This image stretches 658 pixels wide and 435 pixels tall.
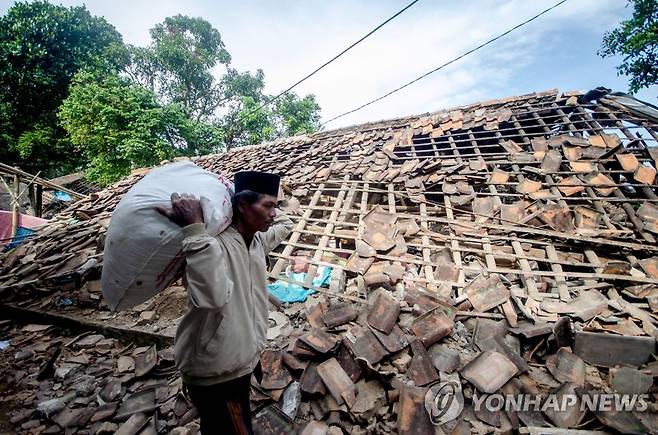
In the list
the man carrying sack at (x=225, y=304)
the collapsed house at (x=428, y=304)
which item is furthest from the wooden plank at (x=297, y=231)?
the man carrying sack at (x=225, y=304)

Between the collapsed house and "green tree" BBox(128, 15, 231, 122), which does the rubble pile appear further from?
"green tree" BBox(128, 15, 231, 122)

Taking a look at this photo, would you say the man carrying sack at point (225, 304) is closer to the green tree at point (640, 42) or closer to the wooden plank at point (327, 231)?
the wooden plank at point (327, 231)

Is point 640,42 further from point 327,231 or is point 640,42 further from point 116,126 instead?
point 116,126

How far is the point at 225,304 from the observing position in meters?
1.30

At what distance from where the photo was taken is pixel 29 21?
14.2 m

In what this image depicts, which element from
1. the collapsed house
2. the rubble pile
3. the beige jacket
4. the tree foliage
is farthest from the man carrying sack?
the tree foliage

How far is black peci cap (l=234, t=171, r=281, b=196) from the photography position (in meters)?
1.49

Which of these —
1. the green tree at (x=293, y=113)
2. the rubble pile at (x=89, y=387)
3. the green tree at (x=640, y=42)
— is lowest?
the rubble pile at (x=89, y=387)

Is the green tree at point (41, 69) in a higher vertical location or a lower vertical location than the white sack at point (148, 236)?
higher

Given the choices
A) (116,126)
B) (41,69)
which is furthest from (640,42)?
(41,69)

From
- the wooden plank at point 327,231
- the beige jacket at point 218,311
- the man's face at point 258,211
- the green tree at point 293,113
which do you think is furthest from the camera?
the green tree at point 293,113

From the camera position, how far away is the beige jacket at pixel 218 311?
1143 millimetres

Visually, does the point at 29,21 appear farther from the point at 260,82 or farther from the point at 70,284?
the point at 70,284

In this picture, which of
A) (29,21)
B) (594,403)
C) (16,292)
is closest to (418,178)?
(594,403)
